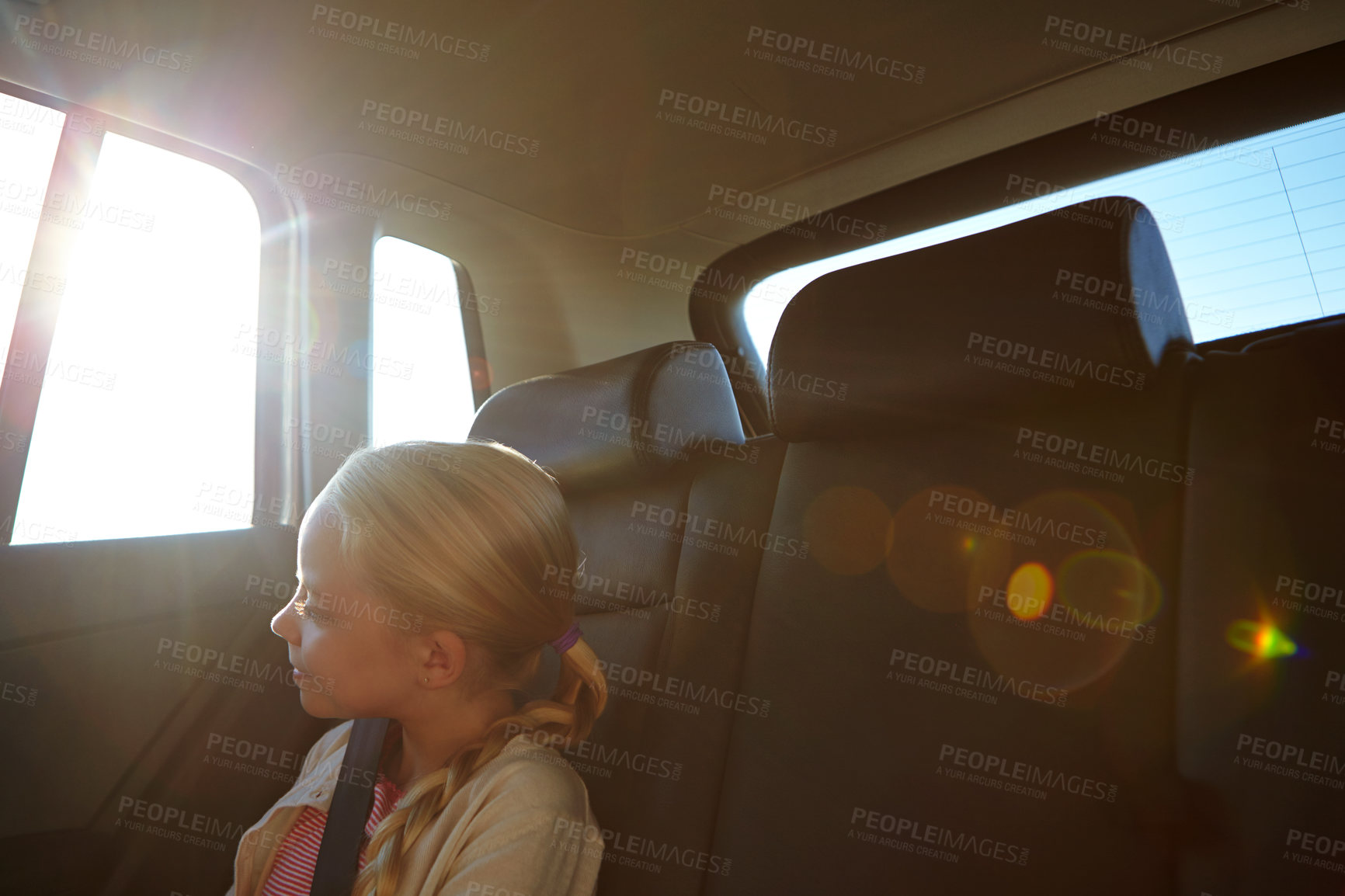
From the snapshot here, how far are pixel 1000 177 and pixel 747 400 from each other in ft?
2.63

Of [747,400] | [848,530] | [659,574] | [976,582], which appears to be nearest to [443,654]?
[659,574]

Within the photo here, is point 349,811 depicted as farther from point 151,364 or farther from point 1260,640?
point 151,364

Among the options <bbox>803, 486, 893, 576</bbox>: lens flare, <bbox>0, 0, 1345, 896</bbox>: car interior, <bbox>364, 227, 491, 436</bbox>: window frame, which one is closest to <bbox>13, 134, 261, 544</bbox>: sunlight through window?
<bbox>0, 0, 1345, 896</bbox>: car interior

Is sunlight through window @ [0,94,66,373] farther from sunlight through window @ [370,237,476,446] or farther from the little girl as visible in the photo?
the little girl

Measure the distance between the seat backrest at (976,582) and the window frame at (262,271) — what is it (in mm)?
1409

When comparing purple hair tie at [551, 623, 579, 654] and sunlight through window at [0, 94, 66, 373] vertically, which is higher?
sunlight through window at [0, 94, 66, 373]

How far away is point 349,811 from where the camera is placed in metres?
1.13

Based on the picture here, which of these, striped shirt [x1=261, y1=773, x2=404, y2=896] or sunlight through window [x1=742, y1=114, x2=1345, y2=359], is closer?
striped shirt [x1=261, y1=773, x2=404, y2=896]

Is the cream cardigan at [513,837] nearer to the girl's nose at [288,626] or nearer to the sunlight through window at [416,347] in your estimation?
the girl's nose at [288,626]

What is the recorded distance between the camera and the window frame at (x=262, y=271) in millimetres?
1731

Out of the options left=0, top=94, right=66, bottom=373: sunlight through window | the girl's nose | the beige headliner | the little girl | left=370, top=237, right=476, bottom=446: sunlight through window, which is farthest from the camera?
left=370, top=237, right=476, bottom=446: sunlight through window

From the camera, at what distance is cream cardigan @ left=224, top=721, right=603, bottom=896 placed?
0.94 meters

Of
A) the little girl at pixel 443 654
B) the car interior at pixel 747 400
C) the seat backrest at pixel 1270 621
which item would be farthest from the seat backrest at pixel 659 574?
the seat backrest at pixel 1270 621

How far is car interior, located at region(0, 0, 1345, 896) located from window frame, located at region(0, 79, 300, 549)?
0.4 inches
